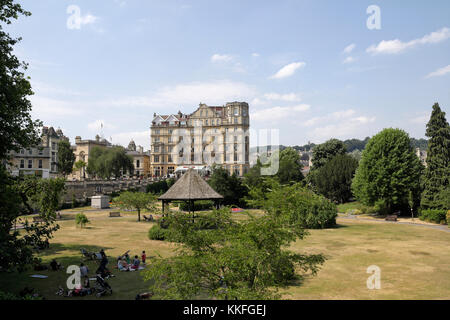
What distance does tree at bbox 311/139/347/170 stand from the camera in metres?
82.7

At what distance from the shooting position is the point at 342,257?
25.2m

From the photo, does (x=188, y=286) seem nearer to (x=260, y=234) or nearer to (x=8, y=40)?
(x=260, y=234)

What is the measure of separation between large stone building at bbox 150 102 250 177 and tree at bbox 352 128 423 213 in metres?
60.2

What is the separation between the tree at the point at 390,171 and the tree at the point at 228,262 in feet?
135

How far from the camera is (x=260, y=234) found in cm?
1177

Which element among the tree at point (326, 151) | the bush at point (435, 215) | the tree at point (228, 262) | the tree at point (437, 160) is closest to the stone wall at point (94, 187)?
the tree at point (326, 151)

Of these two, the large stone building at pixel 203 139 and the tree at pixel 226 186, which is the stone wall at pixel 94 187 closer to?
the tree at pixel 226 186

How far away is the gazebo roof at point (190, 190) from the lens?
35.8 metres

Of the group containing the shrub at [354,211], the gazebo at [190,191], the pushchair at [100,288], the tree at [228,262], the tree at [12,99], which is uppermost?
the tree at [12,99]

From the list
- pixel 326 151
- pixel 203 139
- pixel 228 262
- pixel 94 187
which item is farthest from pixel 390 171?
pixel 203 139

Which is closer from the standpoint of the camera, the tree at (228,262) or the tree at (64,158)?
the tree at (228,262)
